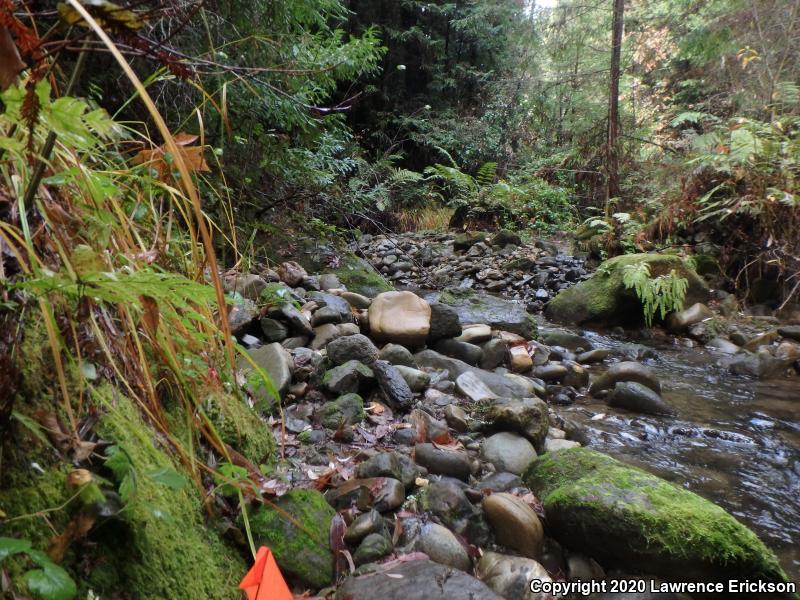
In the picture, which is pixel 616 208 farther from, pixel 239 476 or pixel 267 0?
pixel 239 476

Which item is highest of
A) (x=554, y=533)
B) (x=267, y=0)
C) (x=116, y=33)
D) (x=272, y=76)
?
(x=267, y=0)

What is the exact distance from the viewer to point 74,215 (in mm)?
1225

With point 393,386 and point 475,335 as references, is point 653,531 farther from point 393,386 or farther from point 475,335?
point 475,335

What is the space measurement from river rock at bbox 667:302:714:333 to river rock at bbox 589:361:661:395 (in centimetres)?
200

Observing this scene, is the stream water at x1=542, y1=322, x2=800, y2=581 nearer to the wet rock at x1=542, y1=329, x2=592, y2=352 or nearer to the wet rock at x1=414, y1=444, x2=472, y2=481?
the wet rock at x1=542, y1=329, x2=592, y2=352

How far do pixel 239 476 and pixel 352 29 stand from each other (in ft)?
41.4

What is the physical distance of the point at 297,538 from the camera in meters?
1.50

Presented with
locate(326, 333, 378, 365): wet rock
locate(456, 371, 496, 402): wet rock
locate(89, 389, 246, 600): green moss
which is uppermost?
locate(89, 389, 246, 600): green moss

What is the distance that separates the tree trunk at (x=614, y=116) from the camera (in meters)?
8.78

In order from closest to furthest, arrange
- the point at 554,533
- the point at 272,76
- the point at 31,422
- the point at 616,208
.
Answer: the point at 31,422, the point at 554,533, the point at 272,76, the point at 616,208

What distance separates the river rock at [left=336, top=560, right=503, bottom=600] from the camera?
141cm

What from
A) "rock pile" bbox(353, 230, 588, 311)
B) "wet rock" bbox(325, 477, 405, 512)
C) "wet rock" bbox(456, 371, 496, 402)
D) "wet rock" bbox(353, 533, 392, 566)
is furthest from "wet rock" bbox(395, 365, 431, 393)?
"rock pile" bbox(353, 230, 588, 311)

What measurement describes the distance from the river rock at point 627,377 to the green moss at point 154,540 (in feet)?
10.9

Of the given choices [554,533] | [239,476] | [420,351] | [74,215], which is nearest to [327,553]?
[239,476]
